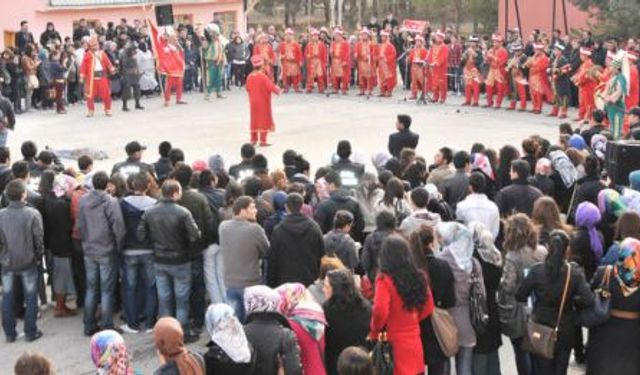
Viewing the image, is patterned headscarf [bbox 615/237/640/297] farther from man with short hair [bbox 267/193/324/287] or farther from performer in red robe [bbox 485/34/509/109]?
performer in red robe [bbox 485/34/509/109]

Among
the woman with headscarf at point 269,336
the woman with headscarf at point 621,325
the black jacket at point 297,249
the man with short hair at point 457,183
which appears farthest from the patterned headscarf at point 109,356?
the man with short hair at point 457,183

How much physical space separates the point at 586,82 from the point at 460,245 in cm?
1481

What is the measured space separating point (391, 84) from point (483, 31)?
13107mm

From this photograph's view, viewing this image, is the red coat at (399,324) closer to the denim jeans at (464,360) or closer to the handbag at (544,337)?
the denim jeans at (464,360)

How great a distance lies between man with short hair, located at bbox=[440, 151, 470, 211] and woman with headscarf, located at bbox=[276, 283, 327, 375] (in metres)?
3.97

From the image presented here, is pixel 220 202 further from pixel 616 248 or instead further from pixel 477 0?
pixel 477 0

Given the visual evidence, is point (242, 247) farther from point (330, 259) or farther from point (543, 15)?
point (543, 15)

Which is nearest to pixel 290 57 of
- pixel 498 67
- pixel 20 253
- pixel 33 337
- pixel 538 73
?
pixel 498 67

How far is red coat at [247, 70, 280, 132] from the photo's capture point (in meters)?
19.5

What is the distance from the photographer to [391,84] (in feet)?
88.9

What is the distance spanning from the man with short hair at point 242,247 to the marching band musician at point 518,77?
52.1ft

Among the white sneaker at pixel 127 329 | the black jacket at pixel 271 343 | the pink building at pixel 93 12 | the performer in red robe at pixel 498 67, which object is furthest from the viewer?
the pink building at pixel 93 12

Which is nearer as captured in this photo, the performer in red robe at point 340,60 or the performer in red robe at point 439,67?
the performer in red robe at point 439,67

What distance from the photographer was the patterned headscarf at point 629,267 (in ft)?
24.3
